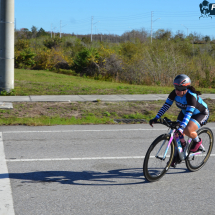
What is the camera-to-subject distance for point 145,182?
5238 mm

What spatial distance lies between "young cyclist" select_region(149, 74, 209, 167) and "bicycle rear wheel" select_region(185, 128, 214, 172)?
21 cm

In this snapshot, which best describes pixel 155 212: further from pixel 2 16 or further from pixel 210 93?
pixel 210 93

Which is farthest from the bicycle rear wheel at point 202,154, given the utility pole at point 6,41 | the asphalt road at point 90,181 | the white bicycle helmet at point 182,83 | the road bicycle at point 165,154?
the utility pole at point 6,41

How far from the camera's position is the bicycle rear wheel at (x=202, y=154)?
5.80 metres

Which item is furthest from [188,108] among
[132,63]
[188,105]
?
[132,63]

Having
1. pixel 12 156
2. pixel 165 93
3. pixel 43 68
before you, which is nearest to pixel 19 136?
pixel 12 156

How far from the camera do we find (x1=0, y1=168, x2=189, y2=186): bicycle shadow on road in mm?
5168

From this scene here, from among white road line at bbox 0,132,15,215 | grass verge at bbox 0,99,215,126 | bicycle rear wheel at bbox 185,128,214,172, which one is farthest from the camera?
grass verge at bbox 0,99,215,126

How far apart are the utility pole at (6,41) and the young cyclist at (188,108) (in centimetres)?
962

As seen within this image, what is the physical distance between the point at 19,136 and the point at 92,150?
7.24ft

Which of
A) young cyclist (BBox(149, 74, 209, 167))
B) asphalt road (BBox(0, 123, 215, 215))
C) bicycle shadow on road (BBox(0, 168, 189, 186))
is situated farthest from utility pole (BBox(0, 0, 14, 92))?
young cyclist (BBox(149, 74, 209, 167))

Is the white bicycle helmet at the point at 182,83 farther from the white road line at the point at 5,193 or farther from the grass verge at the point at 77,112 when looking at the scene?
the grass verge at the point at 77,112

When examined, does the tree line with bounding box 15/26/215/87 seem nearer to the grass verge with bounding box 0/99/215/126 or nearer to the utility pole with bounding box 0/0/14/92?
the grass verge with bounding box 0/99/215/126

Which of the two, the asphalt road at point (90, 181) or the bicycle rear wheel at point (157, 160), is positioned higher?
the bicycle rear wheel at point (157, 160)
